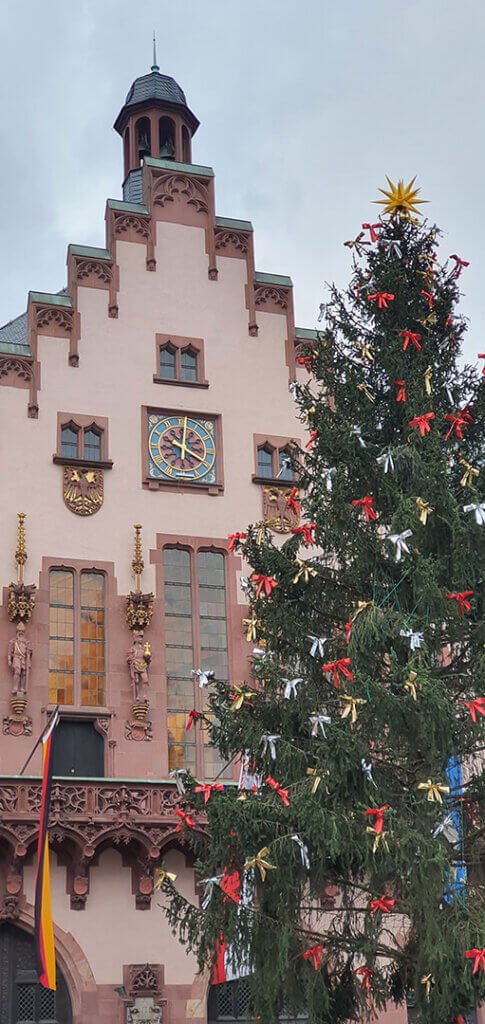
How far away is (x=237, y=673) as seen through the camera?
3036cm

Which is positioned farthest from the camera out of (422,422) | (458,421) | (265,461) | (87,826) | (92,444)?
(265,461)

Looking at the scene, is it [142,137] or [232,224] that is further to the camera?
[142,137]

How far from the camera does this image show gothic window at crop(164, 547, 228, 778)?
2969 centimetres

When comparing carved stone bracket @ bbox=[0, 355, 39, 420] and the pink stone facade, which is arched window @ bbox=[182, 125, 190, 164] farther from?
carved stone bracket @ bbox=[0, 355, 39, 420]

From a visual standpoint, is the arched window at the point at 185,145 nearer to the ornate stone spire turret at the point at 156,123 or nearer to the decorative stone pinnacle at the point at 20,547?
the ornate stone spire turret at the point at 156,123

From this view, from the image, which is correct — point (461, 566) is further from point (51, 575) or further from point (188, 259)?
point (188, 259)

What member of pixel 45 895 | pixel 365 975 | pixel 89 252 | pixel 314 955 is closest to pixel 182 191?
pixel 89 252

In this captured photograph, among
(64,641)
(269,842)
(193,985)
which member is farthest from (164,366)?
(269,842)

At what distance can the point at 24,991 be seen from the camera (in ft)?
86.9

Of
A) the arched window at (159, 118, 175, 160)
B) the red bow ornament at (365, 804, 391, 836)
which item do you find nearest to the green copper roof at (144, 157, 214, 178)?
the arched window at (159, 118, 175, 160)

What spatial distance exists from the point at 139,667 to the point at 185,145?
17252mm

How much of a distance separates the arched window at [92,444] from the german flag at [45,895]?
739cm

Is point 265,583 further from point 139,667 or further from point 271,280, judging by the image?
point 271,280

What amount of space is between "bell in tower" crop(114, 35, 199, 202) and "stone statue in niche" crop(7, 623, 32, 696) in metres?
15.9
